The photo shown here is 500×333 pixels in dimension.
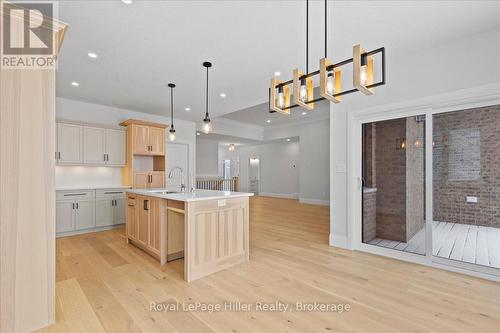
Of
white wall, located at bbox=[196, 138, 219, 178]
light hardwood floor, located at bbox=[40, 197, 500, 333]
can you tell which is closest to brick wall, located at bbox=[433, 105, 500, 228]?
light hardwood floor, located at bbox=[40, 197, 500, 333]

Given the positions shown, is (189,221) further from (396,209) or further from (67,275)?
(396,209)

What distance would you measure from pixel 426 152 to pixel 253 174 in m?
9.38

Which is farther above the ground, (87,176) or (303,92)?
(303,92)

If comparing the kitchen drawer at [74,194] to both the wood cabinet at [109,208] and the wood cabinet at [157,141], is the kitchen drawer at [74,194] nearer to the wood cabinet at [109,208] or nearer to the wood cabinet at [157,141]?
the wood cabinet at [109,208]

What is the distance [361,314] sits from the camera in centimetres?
200

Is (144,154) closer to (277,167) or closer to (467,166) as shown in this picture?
(467,166)

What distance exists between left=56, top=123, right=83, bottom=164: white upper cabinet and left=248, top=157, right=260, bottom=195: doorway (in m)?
8.04

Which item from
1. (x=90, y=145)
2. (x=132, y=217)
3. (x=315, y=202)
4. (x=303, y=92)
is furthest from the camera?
(x=315, y=202)

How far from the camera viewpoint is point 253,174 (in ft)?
40.0

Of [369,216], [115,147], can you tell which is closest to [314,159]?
[369,216]

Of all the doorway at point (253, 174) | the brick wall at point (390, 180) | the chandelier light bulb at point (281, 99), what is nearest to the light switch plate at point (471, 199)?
the brick wall at point (390, 180)

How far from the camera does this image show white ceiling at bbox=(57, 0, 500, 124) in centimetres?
224

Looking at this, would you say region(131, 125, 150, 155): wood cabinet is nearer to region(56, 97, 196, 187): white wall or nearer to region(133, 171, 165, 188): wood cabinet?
region(133, 171, 165, 188): wood cabinet

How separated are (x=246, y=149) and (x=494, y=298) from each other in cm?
A: 1061
